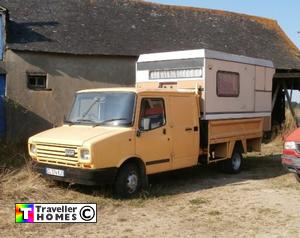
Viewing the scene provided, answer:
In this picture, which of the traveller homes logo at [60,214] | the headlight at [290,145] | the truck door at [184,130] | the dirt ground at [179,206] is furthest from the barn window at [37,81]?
the headlight at [290,145]

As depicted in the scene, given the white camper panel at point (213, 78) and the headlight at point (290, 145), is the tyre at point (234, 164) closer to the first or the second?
the white camper panel at point (213, 78)

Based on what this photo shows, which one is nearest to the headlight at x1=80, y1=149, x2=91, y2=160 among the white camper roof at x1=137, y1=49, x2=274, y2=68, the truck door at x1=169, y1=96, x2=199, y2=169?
the truck door at x1=169, y1=96, x2=199, y2=169

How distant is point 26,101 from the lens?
15.5 m

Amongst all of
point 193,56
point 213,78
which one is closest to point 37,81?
point 193,56

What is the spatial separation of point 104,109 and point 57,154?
127 centimetres

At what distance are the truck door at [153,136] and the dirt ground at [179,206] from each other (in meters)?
0.62

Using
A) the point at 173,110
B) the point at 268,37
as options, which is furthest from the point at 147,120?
the point at 268,37

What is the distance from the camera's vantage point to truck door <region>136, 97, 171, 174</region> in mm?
8820

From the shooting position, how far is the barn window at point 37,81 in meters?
15.6

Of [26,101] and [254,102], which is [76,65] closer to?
[26,101]

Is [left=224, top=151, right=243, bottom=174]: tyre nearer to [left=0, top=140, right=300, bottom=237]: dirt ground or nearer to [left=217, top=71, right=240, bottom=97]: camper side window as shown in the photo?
[left=0, top=140, right=300, bottom=237]: dirt ground

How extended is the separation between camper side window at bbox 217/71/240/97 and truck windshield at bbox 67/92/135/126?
2.95m

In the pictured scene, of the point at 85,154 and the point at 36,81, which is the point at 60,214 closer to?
the point at 85,154

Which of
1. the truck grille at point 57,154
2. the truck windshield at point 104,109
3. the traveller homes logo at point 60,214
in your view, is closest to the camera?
the traveller homes logo at point 60,214
